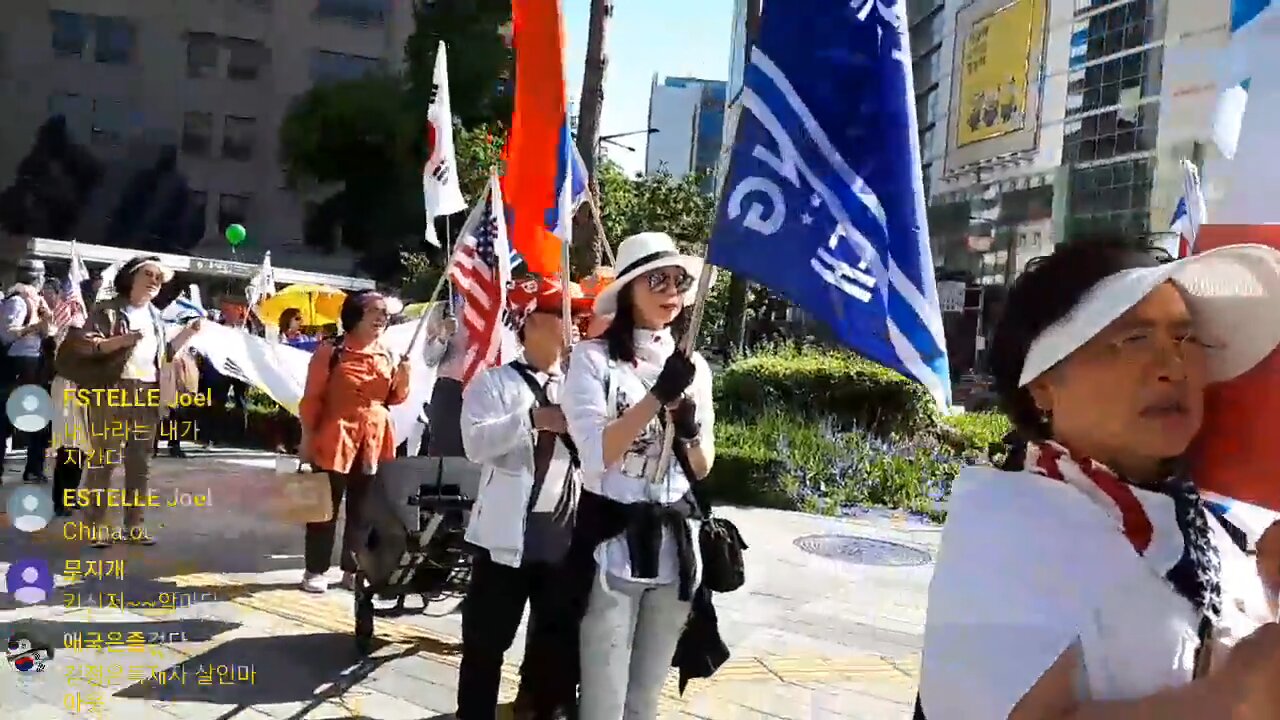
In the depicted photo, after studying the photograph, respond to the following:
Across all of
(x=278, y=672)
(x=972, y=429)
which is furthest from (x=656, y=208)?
(x=278, y=672)

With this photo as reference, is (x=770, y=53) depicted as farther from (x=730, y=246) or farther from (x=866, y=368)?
(x=866, y=368)

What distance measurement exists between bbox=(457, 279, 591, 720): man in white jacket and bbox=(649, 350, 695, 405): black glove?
2.51ft

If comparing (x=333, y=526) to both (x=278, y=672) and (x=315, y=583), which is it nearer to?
(x=315, y=583)

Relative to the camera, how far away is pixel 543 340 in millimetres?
3357

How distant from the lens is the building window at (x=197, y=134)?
34.4m

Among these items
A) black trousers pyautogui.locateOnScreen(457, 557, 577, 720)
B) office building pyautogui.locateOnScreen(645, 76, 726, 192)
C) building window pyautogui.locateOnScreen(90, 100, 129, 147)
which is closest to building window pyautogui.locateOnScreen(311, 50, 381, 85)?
building window pyautogui.locateOnScreen(90, 100, 129, 147)

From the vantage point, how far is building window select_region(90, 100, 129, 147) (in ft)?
102

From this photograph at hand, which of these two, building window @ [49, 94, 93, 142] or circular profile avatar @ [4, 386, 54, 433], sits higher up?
building window @ [49, 94, 93, 142]

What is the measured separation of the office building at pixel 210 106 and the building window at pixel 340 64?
34 millimetres

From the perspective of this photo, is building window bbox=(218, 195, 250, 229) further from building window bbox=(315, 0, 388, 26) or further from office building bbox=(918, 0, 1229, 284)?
office building bbox=(918, 0, 1229, 284)

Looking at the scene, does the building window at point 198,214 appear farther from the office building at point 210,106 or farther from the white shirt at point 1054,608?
the white shirt at point 1054,608

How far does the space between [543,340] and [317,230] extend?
34140mm

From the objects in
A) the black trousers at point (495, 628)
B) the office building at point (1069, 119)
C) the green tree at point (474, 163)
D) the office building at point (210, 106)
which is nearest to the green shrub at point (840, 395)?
the office building at point (1069, 119)

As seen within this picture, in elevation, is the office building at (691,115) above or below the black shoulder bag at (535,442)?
above
